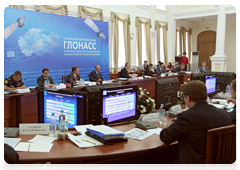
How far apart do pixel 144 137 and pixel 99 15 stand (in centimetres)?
734

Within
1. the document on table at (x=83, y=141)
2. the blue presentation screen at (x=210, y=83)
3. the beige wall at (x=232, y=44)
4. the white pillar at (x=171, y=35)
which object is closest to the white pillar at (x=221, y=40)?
the white pillar at (x=171, y=35)

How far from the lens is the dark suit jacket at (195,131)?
68.0 inches

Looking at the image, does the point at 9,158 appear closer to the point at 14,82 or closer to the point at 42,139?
the point at 42,139

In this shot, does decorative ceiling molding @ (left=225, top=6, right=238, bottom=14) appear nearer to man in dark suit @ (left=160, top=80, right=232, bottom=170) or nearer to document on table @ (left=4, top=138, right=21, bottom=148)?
man in dark suit @ (left=160, top=80, right=232, bottom=170)

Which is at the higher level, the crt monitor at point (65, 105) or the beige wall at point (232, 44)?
the beige wall at point (232, 44)

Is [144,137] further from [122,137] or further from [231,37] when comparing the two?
[231,37]

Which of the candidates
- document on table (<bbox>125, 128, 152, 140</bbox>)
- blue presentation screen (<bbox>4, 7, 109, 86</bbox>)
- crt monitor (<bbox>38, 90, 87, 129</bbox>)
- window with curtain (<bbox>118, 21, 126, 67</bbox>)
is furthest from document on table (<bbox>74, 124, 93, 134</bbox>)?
window with curtain (<bbox>118, 21, 126, 67</bbox>)

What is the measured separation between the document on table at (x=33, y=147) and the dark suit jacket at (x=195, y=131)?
926 mm

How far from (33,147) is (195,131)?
3.96 ft

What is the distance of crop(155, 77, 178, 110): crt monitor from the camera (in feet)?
9.44

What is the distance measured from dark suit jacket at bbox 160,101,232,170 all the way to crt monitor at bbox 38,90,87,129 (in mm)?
795

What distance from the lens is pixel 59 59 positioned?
23.4ft

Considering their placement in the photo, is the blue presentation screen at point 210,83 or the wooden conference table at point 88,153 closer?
the wooden conference table at point 88,153

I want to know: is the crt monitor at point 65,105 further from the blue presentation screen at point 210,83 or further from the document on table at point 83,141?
the blue presentation screen at point 210,83
